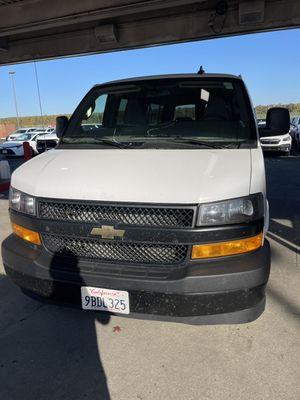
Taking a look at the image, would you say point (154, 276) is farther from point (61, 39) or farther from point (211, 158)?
point (61, 39)

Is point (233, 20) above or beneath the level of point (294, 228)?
above

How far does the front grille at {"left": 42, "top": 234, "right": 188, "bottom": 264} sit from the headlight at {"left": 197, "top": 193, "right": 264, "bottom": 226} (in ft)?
0.82

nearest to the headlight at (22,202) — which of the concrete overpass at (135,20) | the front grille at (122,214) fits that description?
the front grille at (122,214)

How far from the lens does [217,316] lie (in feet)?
9.00

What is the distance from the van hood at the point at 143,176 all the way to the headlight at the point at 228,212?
5cm

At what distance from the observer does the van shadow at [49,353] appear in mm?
2695

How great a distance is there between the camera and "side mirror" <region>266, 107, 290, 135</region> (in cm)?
404

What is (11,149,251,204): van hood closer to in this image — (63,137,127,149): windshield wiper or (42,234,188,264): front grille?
(63,137,127,149): windshield wiper

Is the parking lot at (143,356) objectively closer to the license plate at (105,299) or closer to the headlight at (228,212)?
the license plate at (105,299)

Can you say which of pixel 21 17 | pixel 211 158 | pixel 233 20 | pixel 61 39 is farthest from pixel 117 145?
pixel 61 39

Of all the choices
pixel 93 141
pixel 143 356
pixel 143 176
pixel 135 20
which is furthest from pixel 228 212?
pixel 135 20

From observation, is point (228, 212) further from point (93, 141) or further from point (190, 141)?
point (93, 141)

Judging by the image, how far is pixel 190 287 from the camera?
264cm

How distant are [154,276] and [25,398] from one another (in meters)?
1.15
